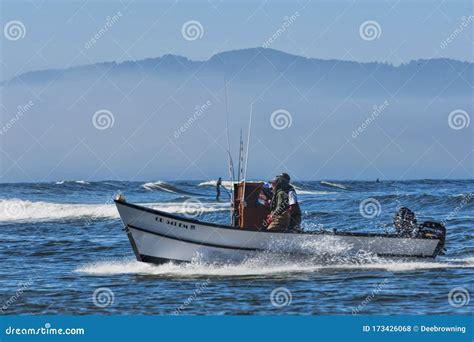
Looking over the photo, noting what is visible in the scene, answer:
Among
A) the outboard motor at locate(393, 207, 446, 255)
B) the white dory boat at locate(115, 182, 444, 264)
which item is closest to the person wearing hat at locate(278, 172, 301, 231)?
the white dory boat at locate(115, 182, 444, 264)

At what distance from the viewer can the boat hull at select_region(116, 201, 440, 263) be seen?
1867cm

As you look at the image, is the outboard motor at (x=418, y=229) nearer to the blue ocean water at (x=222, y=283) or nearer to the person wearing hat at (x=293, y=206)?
the blue ocean water at (x=222, y=283)

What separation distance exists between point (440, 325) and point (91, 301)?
683 cm

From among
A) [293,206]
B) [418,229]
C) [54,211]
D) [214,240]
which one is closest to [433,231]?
[418,229]

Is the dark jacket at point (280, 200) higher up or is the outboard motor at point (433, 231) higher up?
the dark jacket at point (280, 200)

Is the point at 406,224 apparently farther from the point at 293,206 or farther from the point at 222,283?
the point at 222,283

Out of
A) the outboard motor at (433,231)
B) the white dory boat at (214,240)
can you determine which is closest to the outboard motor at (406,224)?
the outboard motor at (433,231)

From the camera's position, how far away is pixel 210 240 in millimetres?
18719

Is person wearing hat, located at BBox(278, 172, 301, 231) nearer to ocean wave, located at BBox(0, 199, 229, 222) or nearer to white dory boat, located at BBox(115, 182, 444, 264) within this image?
white dory boat, located at BBox(115, 182, 444, 264)

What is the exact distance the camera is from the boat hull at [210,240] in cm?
1867

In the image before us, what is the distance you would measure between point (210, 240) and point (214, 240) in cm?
9

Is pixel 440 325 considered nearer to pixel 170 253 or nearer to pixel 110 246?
pixel 170 253

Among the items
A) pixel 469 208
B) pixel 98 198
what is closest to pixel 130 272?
pixel 469 208

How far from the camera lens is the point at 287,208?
61.7ft
